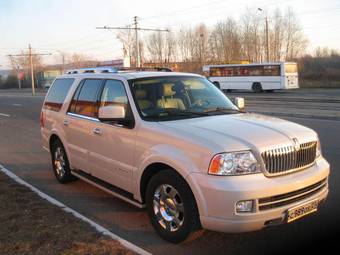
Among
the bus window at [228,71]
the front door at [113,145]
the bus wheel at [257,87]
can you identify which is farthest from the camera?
the bus window at [228,71]

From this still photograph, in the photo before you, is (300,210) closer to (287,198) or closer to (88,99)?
(287,198)

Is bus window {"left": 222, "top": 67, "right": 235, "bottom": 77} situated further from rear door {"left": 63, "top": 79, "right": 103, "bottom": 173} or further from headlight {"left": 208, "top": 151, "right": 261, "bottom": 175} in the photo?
headlight {"left": 208, "top": 151, "right": 261, "bottom": 175}

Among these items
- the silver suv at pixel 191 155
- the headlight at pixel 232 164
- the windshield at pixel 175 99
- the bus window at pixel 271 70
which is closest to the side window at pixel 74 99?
the silver suv at pixel 191 155

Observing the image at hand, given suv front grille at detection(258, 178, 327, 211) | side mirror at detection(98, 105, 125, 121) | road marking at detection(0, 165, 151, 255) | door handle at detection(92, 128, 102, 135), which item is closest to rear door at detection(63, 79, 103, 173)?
door handle at detection(92, 128, 102, 135)

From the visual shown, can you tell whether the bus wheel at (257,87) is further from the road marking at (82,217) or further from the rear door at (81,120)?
the rear door at (81,120)

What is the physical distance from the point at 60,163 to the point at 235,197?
13.3 feet

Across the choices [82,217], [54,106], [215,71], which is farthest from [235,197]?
[215,71]

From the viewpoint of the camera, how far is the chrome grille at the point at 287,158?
408 cm

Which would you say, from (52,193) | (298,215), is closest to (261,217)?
(298,215)

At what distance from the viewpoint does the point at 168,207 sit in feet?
14.9

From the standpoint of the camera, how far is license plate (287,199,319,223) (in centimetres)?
410

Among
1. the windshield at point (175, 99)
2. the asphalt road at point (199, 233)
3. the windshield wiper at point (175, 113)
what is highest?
the windshield at point (175, 99)

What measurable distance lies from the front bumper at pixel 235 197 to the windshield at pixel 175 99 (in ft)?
3.94

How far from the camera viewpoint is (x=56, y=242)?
4.53m
